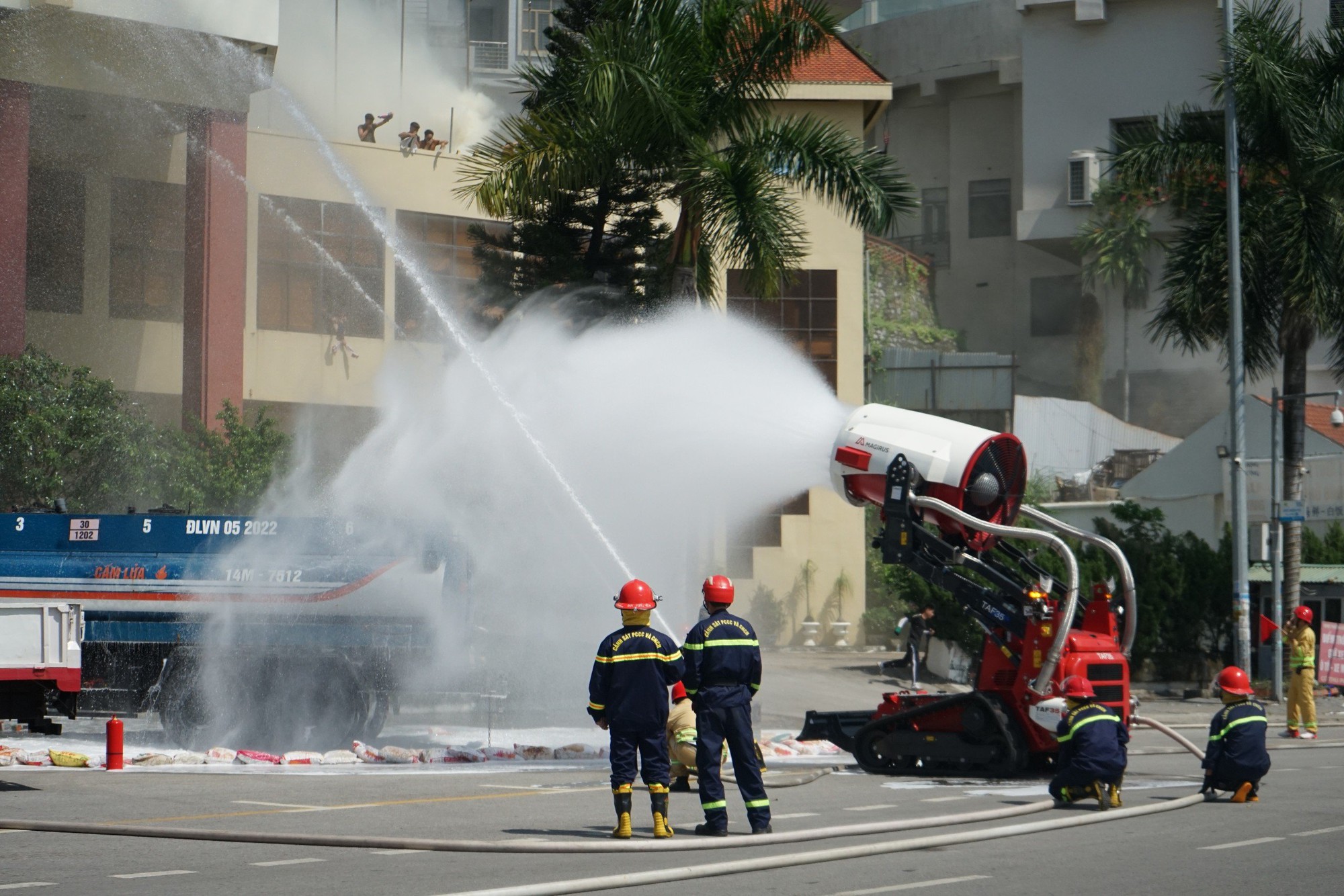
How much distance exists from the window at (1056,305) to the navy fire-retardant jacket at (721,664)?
158ft

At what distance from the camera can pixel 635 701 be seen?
1012 cm

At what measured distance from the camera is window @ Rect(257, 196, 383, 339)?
32594 mm

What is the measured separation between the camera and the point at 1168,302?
88.9 feet

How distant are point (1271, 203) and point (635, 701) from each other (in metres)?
20.6

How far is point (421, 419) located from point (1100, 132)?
130ft

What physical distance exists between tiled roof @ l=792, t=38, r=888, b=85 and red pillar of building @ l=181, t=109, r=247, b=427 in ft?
40.2

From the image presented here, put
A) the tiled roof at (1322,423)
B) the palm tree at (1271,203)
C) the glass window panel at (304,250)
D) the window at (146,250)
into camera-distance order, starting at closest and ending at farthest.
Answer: the palm tree at (1271,203), the glass window panel at (304,250), the window at (146,250), the tiled roof at (1322,423)

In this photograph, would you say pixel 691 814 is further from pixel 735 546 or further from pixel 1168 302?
pixel 735 546

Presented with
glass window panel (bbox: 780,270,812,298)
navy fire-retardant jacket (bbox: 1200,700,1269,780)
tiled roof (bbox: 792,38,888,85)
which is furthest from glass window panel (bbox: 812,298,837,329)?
navy fire-retardant jacket (bbox: 1200,700,1269,780)

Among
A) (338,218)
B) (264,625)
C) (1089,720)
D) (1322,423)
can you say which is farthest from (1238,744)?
(1322,423)

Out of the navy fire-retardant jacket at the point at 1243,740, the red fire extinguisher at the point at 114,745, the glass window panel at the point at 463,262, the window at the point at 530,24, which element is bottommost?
the red fire extinguisher at the point at 114,745

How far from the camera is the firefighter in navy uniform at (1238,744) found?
1230 cm

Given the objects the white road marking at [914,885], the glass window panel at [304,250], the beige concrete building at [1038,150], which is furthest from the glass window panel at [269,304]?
the beige concrete building at [1038,150]

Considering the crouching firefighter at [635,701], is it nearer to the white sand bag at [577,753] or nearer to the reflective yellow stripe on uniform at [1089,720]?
the reflective yellow stripe on uniform at [1089,720]
